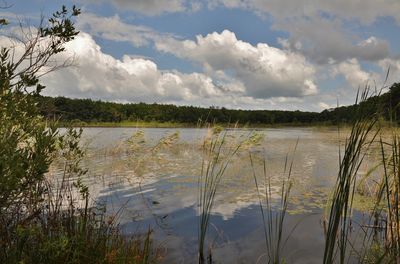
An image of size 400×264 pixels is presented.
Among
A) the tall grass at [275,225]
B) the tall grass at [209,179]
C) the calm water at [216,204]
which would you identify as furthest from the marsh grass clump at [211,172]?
the tall grass at [275,225]

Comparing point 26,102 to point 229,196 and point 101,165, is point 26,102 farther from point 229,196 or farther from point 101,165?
point 101,165

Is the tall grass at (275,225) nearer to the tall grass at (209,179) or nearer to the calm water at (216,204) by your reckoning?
→ the calm water at (216,204)

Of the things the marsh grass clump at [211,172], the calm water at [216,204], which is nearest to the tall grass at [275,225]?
the calm water at [216,204]

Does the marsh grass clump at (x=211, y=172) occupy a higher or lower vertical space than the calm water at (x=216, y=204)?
higher

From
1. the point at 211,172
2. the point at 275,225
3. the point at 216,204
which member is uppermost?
the point at 211,172

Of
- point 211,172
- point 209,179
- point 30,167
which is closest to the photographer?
point 30,167

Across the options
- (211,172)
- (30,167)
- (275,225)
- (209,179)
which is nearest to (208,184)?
(211,172)

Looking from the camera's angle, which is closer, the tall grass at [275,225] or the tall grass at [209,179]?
the tall grass at [275,225]

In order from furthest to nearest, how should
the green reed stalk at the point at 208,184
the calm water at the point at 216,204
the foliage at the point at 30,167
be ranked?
the calm water at the point at 216,204 → the green reed stalk at the point at 208,184 → the foliage at the point at 30,167


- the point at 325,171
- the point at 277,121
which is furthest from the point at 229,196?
the point at 277,121

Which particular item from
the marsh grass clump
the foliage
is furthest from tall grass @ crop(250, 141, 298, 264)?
the foliage

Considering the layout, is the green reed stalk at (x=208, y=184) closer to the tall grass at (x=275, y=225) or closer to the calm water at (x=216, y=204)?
the calm water at (x=216, y=204)

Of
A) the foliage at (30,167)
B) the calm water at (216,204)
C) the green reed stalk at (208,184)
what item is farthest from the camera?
the calm water at (216,204)

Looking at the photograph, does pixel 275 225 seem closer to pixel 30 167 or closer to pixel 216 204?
pixel 216 204
